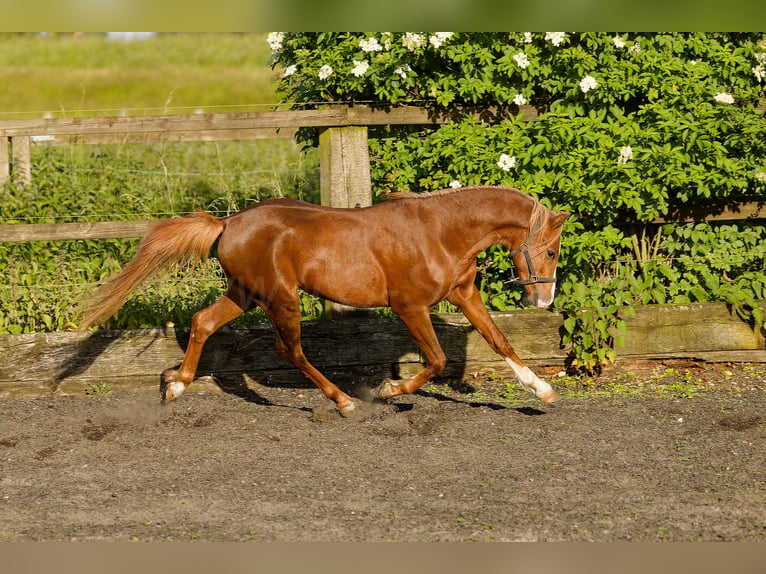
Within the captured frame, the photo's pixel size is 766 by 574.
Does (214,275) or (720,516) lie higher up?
(214,275)

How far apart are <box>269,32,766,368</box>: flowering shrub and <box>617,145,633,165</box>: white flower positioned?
2 centimetres

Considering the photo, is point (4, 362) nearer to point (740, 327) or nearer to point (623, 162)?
point (623, 162)

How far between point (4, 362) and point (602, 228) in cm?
466

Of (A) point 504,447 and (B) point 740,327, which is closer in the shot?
(A) point 504,447

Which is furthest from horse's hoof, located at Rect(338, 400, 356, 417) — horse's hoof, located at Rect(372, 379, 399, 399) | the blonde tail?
the blonde tail

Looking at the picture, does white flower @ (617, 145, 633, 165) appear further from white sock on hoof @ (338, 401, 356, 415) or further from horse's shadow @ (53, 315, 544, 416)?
white sock on hoof @ (338, 401, 356, 415)

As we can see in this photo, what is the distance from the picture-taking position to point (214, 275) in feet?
23.1

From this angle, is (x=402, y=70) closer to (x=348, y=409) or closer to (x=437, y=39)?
(x=437, y=39)

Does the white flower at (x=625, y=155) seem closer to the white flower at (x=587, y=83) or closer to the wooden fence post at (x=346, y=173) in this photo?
the white flower at (x=587, y=83)

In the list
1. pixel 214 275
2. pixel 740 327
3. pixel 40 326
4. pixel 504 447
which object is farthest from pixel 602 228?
pixel 40 326

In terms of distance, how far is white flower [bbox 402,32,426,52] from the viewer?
6.23 meters

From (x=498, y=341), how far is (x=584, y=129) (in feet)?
6.51

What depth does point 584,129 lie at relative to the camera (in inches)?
253

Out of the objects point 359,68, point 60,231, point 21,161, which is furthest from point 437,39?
point 21,161
